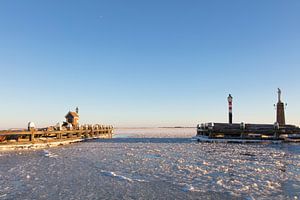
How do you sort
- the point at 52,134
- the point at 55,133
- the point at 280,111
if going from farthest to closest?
the point at 280,111 < the point at 52,134 < the point at 55,133

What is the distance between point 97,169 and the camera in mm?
11109

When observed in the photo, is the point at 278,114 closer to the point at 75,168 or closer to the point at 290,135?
the point at 290,135

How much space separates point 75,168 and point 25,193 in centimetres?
408

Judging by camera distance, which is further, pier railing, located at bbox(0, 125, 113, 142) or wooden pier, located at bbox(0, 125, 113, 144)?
pier railing, located at bbox(0, 125, 113, 142)

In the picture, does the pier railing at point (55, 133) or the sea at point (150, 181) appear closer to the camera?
the sea at point (150, 181)

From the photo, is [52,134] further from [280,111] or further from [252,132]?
[280,111]

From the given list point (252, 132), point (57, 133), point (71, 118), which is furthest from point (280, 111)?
point (71, 118)

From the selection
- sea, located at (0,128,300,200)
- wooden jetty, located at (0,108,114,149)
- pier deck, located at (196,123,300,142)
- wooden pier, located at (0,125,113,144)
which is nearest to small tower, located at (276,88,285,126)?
pier deck, located at (196,123,300,142)

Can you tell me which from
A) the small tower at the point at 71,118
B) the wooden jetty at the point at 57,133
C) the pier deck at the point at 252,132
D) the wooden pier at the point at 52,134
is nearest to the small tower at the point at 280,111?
the pier deck at the point at 252,132

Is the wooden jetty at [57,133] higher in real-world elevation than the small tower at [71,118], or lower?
lower

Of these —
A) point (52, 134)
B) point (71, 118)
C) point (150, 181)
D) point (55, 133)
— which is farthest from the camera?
point (71, 118)

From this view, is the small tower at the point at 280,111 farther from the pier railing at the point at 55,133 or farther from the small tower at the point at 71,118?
the small tower at the point at 71,118

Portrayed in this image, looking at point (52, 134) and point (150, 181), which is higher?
point (150, 181)

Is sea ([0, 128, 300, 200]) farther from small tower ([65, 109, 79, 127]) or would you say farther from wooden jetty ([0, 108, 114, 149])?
small tower ([65, 109, 79, 127])
